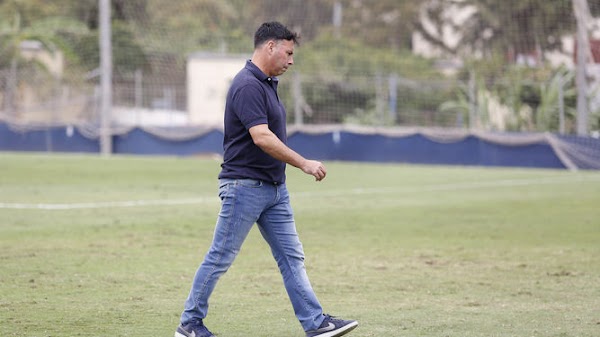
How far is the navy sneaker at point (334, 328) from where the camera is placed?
6.39m

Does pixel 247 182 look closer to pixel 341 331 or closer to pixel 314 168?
pixel 314 168

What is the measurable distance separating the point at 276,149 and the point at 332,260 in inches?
172

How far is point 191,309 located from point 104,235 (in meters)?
5.89

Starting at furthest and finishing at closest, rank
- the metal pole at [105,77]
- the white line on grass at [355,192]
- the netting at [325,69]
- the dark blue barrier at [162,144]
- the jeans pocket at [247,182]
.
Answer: the metal pole at [105,77] < the dark blue barrier at [162,144] < the netting at [325,69] < the white line on grass at [355,192] < the jeans pocket at [247,182]

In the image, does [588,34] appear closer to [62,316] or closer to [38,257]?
[38,257]

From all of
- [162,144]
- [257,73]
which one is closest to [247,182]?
[257,73]

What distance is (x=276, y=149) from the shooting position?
6.17m

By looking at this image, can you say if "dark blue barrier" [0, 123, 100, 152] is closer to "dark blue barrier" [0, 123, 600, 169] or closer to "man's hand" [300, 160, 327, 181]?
"dark blue barrier" [0, 123, 600, 169]

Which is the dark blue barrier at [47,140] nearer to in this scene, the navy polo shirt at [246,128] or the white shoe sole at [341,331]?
the navy polo shirt at [246,128]

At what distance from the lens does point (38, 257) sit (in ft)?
33.9

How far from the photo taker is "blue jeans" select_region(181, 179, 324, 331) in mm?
6383

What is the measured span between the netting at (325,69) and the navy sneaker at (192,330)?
22.0 meters

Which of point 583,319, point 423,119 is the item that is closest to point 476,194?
point 583,319

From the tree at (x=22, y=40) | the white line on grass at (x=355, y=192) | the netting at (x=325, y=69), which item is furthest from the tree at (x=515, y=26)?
the tree at (x=22, y=40)
